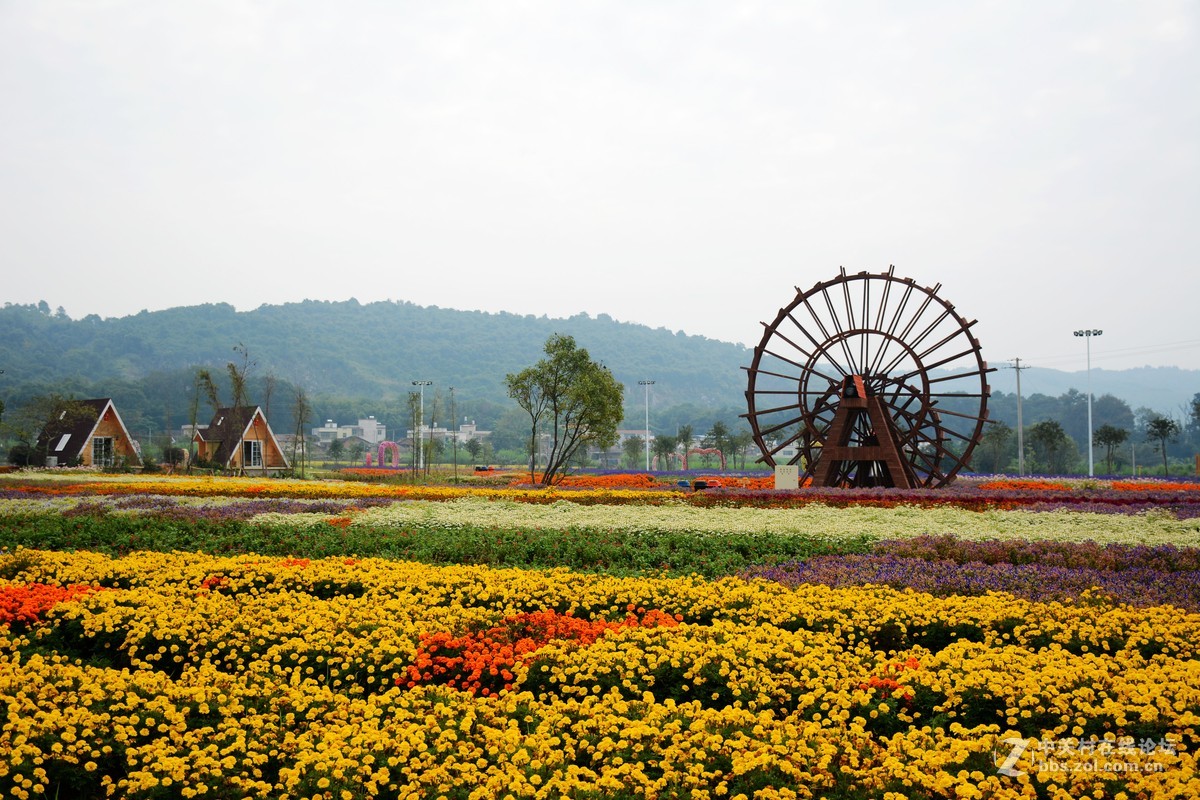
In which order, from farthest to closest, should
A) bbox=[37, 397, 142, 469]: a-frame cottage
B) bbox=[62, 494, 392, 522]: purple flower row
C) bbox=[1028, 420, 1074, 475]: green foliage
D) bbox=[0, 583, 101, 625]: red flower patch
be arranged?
bbox=[1028, 420, 1074, 475]: green foliage
bbox=[37, 397, 142, 469]: a-frame cottage
bbox=[62, 494, 392, 522]: purple flower row
bbox=[0, 583, 101, 625]: red flower patch

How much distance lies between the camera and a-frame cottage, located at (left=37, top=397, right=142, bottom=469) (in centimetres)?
4184

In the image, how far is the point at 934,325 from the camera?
83.3 feet

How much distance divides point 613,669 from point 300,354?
550ft

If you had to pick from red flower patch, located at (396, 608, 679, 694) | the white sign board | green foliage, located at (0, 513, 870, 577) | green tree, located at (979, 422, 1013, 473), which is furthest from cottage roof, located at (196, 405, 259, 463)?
green tree, located at (979, 422, 1013, 473)

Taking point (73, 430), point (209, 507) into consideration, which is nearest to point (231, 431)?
point (73, 430)

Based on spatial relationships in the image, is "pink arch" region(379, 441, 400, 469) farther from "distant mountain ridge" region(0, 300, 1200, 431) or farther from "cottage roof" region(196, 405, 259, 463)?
"distant mountain ridge" region(0, 300, 1200, 431)

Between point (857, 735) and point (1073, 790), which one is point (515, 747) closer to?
point (857, 735)

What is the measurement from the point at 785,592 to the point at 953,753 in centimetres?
413

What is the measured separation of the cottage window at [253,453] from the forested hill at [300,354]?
65.6m

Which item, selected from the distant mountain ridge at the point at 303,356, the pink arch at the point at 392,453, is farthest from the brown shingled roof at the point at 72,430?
the distant mountain ridge at the point at 303,356

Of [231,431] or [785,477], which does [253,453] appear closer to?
[231,431]

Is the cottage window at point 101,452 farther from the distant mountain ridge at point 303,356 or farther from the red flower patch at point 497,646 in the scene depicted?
the distant mountain ridge at point 303,356

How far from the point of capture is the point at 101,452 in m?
43.7

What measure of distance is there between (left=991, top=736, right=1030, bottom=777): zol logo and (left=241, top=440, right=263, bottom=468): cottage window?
46.6 meters
